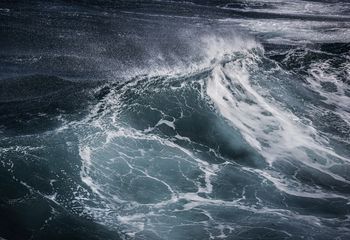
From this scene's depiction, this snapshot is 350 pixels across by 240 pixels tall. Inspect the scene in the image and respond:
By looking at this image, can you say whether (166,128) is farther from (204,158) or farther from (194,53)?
(194,53)

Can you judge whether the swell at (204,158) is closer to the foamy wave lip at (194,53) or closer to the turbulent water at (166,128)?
the turbulent water at (166,128)

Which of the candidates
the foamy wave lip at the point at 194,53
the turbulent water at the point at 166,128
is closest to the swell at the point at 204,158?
the turbulent water at the point at 166,128

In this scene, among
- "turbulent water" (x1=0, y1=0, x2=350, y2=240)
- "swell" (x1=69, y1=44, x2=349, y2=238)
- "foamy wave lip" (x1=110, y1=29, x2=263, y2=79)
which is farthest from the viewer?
"foamy wave lip" (x1=110, y1=29, x2=263, y2=79)

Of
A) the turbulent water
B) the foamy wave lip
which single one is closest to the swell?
the turbulent water

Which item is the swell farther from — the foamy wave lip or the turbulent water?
the foamy wave lip

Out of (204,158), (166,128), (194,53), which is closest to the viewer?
(204,158)

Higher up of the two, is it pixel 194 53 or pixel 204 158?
pixel 194 53

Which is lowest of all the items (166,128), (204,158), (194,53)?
(204,158)

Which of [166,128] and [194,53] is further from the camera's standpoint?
[194,53]

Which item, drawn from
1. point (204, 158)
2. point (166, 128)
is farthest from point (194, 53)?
point (204, 158)
